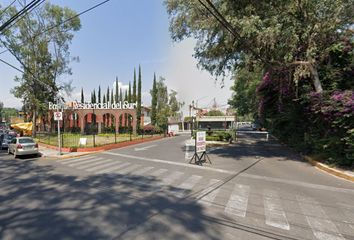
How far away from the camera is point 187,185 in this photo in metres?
10.5

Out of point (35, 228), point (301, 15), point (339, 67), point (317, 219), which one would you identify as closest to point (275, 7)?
point (301, 15)

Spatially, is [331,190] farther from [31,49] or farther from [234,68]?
[31,49]

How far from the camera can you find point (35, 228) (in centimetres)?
616

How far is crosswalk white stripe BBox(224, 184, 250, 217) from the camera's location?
7366 millimetres

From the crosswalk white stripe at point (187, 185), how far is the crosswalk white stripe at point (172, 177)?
1.64 ft

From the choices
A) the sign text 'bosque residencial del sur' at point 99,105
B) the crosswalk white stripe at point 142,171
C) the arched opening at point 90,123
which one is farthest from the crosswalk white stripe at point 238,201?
the arched opening at point 90,123

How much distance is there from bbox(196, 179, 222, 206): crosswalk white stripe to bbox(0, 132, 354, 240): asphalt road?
3cm

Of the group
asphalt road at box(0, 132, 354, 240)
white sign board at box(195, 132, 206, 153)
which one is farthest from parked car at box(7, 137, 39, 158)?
white sign board at box(195, 132, 206, 153)

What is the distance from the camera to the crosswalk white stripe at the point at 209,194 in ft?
27.3

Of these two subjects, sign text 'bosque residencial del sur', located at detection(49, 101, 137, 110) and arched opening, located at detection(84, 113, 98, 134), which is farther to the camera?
arched opening, located at detection(84, 113, 98, 134)

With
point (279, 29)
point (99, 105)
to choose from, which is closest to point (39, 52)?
point (99, 105)

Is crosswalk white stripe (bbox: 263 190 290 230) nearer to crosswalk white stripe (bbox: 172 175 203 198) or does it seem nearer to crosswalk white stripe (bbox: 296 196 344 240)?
crosswalk white stripe (bbox: 296 196 344 240)

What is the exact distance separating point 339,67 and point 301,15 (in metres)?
4.12

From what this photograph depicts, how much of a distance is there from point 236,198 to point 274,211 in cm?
145
